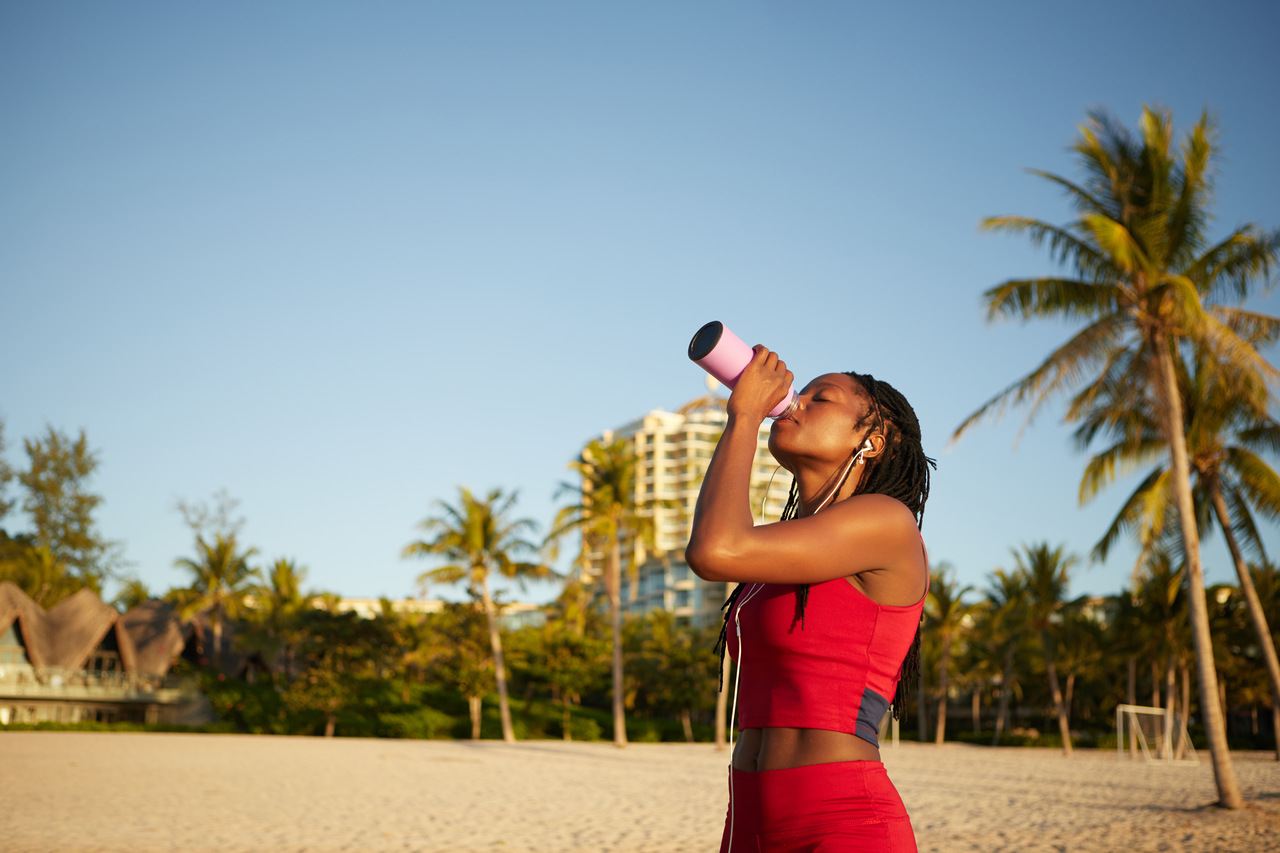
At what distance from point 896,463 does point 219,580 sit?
47.8m

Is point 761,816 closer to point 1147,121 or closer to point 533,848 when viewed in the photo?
point 533,848

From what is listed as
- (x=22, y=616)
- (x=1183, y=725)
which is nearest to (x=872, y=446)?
(x=1183, y=725)

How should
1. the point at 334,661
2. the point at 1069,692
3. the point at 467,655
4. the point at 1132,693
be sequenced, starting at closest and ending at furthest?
the point at 334,661 < the point at 467,655 < the point at 1132,693 < the point at 1069,692

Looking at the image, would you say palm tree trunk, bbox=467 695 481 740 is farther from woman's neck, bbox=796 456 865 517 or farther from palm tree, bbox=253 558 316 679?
woman's neck, bbox=796 456 865 517

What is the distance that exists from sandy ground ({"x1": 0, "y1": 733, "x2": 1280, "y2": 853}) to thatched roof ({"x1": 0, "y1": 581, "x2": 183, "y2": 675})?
16.0 m

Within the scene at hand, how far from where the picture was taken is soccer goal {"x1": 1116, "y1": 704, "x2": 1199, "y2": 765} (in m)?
30.2

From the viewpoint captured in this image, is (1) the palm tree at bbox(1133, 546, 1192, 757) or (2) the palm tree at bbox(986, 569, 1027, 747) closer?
(1) the palm tree at bbox(1133, 546, 1192, 757)

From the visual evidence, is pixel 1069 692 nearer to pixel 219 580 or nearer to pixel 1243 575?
pixel 1243 575

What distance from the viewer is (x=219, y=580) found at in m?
44.8

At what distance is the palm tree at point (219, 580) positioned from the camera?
44.4 metres

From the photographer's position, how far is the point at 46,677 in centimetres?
3550

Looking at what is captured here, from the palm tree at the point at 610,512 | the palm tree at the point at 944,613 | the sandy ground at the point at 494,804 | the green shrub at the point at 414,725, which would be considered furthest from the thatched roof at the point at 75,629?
the palm tree at the point at 944,613

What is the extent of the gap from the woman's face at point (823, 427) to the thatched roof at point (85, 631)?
42.8 m

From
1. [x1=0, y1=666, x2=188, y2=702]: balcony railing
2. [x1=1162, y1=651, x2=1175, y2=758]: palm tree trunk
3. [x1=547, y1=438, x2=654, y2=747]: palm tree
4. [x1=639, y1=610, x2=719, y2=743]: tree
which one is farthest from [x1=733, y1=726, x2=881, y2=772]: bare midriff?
[x1=639, y1=610, x2=719, y2=743]: tree
